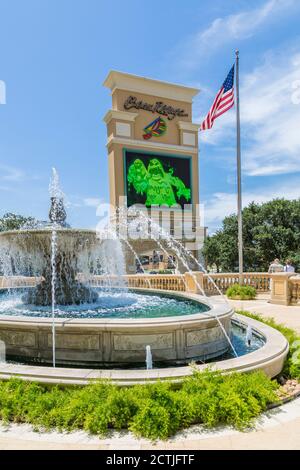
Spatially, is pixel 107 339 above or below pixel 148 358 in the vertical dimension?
above

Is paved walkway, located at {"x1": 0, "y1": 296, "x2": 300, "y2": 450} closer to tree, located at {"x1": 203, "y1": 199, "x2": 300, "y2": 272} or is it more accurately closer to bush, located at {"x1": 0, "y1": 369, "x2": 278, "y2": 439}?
bush, located at {"x1": 0, "y1": 369, "x2": 278, "y2": 439}


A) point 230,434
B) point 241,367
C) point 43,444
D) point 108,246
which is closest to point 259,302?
point 108,246

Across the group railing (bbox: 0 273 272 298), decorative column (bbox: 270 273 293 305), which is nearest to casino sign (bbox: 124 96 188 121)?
railing (bbox: 0 273 272 298)

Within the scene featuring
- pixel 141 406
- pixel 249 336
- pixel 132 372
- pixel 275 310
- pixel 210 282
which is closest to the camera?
pixel 141 406

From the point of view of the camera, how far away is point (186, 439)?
12.8ft

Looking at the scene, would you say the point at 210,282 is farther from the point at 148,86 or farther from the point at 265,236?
the point at 148,86

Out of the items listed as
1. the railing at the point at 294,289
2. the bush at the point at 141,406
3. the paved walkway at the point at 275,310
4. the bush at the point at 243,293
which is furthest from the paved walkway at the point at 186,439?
the bush at the point at 243,293

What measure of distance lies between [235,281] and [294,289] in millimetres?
4826

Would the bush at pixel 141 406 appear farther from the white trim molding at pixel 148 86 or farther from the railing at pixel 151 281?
the white trim molding at pixel 148 86

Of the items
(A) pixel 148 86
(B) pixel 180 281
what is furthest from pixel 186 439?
(A) pixel 148 86

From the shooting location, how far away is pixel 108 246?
11.6m

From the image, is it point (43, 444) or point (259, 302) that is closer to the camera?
point (43, 444)
